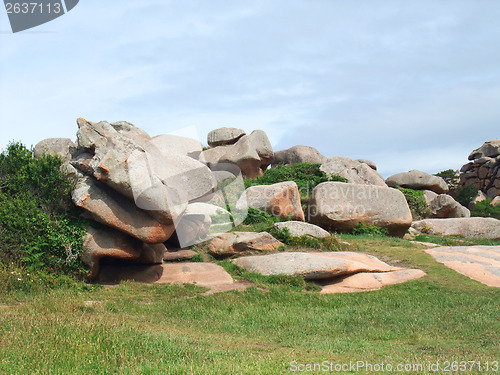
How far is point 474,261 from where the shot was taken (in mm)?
17000

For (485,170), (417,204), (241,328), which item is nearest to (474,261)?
(241,328)

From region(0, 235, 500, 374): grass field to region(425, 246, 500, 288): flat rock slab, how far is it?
2.52 feet

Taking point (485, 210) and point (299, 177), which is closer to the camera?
point (299, 177)

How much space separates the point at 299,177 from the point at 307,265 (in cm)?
1445

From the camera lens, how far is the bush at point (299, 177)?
88.4 feet

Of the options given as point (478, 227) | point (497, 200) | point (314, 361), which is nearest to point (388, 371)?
point (314, 361)

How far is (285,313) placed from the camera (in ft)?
36.1

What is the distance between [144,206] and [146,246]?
75.3 inches

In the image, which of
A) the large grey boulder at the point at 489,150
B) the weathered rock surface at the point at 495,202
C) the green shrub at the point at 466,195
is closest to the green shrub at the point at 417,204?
the weathered rock surface at the point at 495,202

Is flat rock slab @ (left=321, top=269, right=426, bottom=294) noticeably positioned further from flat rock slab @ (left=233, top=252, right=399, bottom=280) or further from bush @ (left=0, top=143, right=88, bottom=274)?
bush @ (left=0, top=143, right=88, bottom=274)

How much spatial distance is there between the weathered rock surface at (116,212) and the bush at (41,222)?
73 centimetres

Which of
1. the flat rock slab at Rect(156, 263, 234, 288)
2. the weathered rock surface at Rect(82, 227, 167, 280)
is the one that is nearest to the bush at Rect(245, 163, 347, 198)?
the flat rock slab at Rect(156, 263, 234, 288)

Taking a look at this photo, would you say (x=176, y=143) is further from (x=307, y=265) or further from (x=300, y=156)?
(x=300, y=156)

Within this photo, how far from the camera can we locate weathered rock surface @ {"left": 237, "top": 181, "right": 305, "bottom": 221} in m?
20.5
